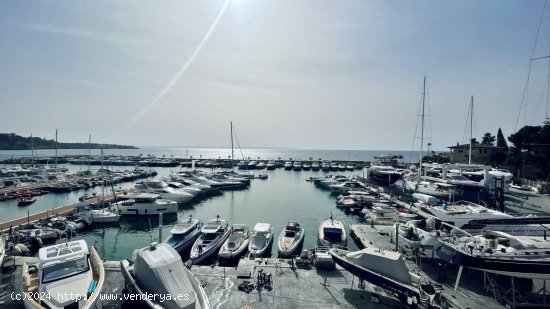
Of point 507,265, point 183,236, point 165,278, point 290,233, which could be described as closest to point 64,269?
point 165,278

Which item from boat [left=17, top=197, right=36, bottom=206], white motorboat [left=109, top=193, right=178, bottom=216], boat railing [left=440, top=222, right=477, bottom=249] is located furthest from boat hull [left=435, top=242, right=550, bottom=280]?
boat [left=17, top=197, right=36, bottom=206]

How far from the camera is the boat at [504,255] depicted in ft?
44.1

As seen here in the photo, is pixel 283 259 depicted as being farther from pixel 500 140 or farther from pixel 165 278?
pixel 500 140

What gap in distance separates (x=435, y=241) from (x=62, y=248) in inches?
873

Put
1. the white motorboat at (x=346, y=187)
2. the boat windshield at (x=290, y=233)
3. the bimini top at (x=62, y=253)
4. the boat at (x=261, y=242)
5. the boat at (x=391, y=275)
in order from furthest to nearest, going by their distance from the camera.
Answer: the white motorboat at (x=346, y=187)
the boat windshield at (x=290, y=233)
the boat at (x=261, y=242)
the bimini top at (x=62, y=253)
the boat at (x=391, y=275)

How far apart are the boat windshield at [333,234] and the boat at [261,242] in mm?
5100

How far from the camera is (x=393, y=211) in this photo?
34.3 m

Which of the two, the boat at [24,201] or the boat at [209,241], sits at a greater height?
the boat at [209,241]

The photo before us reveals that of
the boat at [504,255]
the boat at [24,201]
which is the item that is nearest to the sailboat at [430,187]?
the boat at [504,255]

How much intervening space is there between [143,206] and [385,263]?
31.6 metres

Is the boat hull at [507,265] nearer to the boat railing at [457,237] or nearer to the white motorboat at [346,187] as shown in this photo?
the boat railing at [457,237]

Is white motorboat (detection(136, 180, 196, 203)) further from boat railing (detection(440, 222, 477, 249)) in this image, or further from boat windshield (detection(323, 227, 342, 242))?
boat railing (detection(440, 222, 477, 249))

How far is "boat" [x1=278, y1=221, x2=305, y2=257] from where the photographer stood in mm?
21484

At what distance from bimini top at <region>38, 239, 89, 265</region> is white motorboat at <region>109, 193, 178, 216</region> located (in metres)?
21.9
